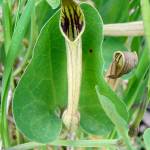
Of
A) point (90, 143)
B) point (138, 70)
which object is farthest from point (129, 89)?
point (90, 143)

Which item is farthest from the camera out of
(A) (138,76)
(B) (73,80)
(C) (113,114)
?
(A) (138,76)

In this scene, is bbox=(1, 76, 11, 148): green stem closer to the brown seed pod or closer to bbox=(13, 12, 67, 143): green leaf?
bbox=(13, 12, 67, 143): green leaf

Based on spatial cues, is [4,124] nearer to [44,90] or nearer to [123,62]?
[44,90]

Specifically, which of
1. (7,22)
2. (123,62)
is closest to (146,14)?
(123,62)

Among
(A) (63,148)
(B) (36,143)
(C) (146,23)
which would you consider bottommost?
(A) (63,148)

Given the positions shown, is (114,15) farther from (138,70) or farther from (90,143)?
(90,143)

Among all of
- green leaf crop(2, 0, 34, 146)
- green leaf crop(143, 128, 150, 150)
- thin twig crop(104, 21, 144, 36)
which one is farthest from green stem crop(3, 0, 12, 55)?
green leaf crop(143, 128, 150, 150)
